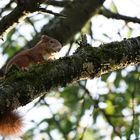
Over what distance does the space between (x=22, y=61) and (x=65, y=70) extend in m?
0.92

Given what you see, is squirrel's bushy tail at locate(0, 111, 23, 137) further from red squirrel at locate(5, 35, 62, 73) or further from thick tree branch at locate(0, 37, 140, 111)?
red squirrel at locate(5, 35, 62, 73)

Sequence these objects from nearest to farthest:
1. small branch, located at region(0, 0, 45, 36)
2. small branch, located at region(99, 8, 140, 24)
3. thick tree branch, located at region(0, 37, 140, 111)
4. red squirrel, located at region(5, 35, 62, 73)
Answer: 1. thick tree branch, located at region(0, 37, 140, 111)
2. small branch, located at region(0, 0, 45, 36)
3. red squirrel, located at region(5, 35, 62, 73)
4. small branch, located at region(99, 8, 140, 24)

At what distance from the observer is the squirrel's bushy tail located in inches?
83.2

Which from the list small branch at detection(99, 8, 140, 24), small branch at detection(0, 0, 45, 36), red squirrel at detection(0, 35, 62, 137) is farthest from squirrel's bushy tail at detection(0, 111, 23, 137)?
small branch at detection(99, 8, 140, 24)

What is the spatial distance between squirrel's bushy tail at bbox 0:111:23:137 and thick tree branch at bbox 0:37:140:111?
68 millimetres

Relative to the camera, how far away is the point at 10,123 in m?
2.30

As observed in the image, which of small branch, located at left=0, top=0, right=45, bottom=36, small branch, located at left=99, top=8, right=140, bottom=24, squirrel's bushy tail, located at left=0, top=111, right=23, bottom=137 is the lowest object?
small branch, located at left=99, top=8, right=140, bottom=24

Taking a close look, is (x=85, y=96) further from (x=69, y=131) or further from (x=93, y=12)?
(x=93, y=12)

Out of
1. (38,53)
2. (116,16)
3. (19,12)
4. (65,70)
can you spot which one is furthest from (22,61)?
(116,16)

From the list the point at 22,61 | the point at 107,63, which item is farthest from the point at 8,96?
the point at 22,61

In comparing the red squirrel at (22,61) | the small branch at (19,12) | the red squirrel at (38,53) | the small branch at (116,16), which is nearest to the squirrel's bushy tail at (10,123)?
the red squirrel at (22,61)

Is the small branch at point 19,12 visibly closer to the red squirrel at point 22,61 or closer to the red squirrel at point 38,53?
the red squirrel at point 22,61

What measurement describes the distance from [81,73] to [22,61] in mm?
872

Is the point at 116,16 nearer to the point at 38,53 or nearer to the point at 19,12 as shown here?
the point at 38,53
